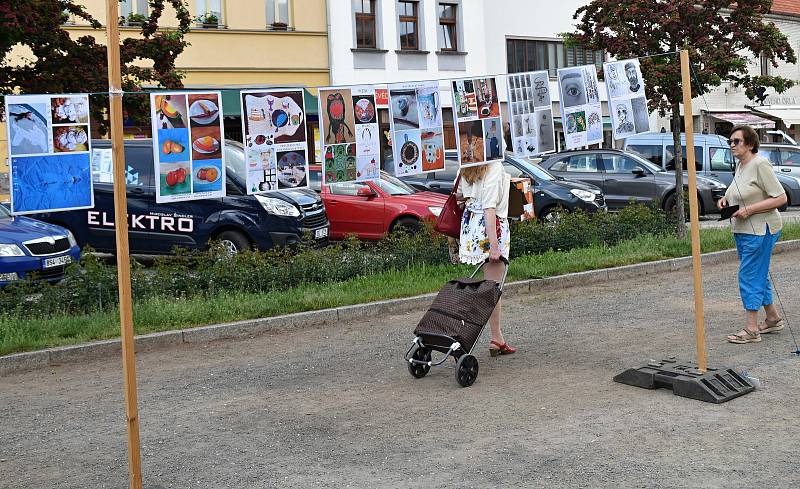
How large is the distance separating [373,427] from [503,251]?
2.24 meters

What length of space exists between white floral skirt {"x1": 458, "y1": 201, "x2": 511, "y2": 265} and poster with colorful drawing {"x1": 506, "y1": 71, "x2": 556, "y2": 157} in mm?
1402

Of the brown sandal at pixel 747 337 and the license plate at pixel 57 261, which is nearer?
the brown sandal at pixel 747 337

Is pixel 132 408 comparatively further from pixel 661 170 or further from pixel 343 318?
pixel 661 170

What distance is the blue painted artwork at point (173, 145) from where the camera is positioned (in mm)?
7664

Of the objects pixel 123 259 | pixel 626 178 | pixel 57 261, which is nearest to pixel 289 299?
pixel 57 261

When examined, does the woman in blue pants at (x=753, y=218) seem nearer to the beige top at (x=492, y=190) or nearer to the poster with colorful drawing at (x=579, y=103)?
the poster with colorful drawing at (x=579, y=103)

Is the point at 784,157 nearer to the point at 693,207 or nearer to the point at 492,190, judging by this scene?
the point at 492,190

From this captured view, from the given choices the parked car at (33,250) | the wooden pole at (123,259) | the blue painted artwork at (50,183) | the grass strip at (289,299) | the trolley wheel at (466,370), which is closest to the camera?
the wooden pole at (123,259)

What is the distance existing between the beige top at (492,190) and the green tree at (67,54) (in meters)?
5.99

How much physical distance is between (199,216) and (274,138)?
6954 millimetres

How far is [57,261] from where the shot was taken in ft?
43.0

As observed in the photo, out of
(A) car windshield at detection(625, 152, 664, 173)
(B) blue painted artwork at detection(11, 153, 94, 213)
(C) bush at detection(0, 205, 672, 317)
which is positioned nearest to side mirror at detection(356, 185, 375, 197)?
(C) bush at detection(0, 205, 672, 317)

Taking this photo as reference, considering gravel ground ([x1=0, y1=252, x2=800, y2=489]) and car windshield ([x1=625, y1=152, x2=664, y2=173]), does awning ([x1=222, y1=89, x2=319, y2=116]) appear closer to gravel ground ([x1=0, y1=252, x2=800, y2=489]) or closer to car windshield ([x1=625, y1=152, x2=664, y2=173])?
gravel ground ([x1=0, y1=252, x2=800, y2=489])

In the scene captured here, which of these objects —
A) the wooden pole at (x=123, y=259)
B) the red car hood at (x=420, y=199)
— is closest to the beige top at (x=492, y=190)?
the wooden pole at (x=123, y=259)
